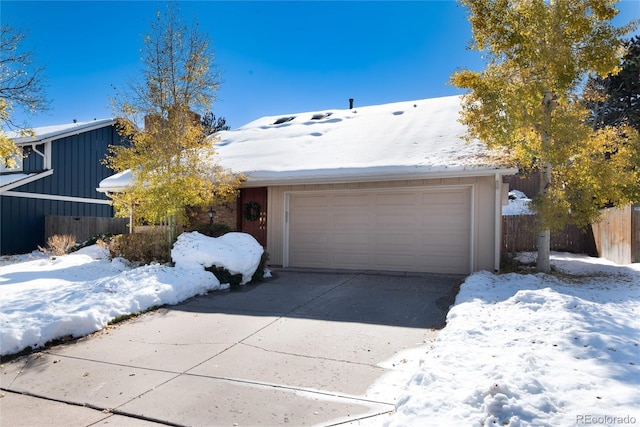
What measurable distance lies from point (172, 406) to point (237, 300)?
3.86m

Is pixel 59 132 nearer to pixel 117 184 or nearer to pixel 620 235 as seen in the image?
pixel 117 184

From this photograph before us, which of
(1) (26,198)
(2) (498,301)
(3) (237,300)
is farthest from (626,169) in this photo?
(1) (26,198)

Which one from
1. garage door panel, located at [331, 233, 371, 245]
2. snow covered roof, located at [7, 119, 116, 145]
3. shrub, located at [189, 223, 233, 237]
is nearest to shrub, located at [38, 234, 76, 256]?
snow covered roof, located at [7, 119, 116, 145]

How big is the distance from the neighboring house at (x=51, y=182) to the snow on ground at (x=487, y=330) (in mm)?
6980

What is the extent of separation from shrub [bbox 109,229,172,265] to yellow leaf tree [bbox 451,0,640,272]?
7343 millimetres

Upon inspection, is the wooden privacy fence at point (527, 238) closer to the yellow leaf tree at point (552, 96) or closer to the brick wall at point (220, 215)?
the yellow leaf tree at point (552, 96)

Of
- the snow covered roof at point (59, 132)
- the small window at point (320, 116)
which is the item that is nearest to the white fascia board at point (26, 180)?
Result: the snow covered roof at point (59, 132)

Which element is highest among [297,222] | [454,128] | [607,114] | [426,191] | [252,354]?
[607,114]

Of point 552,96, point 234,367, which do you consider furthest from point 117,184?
point 552,96

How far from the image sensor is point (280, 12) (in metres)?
10.6

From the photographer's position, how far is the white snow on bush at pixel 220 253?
8.20 metres

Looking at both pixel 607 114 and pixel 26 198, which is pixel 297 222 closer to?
pixel 26 198
